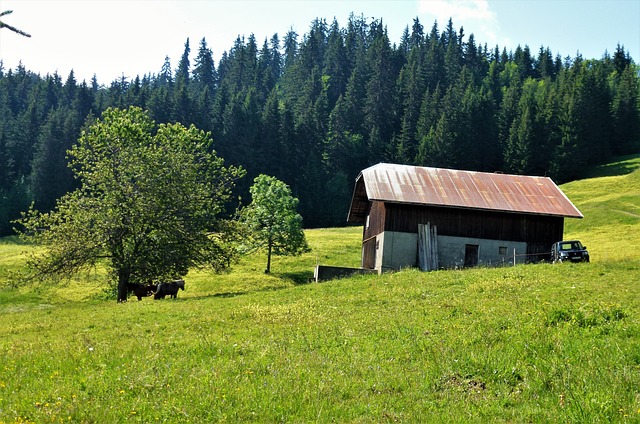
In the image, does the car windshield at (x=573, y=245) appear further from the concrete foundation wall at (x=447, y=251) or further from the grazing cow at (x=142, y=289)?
the grazing cow at (x=142, y=289)

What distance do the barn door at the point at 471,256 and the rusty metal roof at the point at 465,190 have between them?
2950 millimetres

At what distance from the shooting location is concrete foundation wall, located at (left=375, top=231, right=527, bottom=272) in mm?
41312

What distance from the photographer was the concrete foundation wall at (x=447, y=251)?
41.3 meters

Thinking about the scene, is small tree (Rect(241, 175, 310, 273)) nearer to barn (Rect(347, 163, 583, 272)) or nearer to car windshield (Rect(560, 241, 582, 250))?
barn (Rect(347, 163, 583, 272))

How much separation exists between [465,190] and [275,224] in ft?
69.0

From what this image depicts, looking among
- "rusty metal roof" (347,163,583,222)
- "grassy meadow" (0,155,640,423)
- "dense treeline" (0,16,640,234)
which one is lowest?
"grassy meadow" (0,155,640,423)

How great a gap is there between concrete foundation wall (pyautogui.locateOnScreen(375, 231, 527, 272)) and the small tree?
56.2ft

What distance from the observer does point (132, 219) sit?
37500 millimetres

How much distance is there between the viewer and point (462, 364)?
12.5 metres

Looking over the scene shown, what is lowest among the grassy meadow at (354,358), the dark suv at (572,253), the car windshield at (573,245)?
the grassy meadow at (354,358)

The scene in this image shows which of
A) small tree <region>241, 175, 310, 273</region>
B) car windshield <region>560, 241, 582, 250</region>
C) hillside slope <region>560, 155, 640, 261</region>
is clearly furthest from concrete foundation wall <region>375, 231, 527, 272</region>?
small tree <region>241, 175, 310, 273</region>

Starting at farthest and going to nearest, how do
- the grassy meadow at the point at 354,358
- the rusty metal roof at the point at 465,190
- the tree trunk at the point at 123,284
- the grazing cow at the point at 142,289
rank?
the rusty metal roof at the point at 465,190 → the tree trunk at the point at 123,284 → the grazing cow at the point at 142,289 → the grassy meadow at the point at 354,358

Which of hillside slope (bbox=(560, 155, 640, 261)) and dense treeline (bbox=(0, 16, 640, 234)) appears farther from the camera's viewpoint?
dense treeline (bbox=(0, 16, 640, 234))

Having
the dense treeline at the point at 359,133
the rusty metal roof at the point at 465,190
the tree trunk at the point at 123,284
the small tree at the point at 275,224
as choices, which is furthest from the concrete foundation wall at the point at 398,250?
the dense treeline at the point at 359,133
